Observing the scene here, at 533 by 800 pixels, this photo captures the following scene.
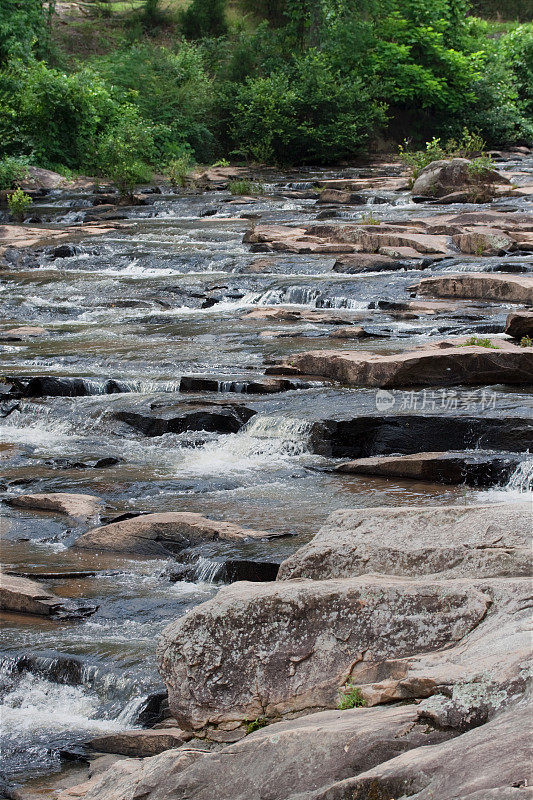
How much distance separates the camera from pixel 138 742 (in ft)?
11.9

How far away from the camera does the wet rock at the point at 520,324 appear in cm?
919

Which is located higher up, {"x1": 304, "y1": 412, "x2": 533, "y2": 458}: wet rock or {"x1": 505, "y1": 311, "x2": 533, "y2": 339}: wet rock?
{"x1": 505, "y1": 311, "x2": 533, "y2": 339}: wet rock

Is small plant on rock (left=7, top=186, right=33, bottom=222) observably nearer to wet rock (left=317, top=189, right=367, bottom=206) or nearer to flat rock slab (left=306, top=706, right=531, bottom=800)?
wet rock (left=317, top=189, right=367, bottom=206)

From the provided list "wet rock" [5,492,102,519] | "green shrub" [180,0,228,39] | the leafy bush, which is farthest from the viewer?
"green shrub" [180,0,228,39]

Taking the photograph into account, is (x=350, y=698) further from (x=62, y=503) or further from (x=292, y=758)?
(x=62, y=503)

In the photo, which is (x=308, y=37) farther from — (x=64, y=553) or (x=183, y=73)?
(x=64, y=553)

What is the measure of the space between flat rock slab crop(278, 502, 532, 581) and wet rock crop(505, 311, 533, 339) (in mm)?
5665

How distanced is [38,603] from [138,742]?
1469 millimetres

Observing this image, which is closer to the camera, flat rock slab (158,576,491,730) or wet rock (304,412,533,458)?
flat rock slab (158,576,491,730)

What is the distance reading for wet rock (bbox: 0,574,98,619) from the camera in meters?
4.88

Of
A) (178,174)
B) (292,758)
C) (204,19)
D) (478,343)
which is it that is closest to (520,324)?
(478,343)

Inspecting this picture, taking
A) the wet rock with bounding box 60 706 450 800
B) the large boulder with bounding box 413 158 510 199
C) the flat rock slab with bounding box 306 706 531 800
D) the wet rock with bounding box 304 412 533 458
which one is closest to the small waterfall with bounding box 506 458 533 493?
the wet rock with bounding box 304 412 533 458

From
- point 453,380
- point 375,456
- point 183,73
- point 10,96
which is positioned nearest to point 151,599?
point 375,456

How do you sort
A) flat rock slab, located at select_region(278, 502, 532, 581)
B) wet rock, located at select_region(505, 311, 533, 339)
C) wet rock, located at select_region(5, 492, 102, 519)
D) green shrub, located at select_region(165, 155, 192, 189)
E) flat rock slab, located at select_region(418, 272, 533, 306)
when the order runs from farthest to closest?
green shrub, located at select_region(165, 155, 192, 189) → flat rock slab, located at select_region(418, 272, 533, 306) → wet rock, located at select_region(505, 311, 533, 339) → wet rock, located at select_region(5, 492, 102, 519) → flat rock slab, located at select_region(278, 502, 532, 581)
